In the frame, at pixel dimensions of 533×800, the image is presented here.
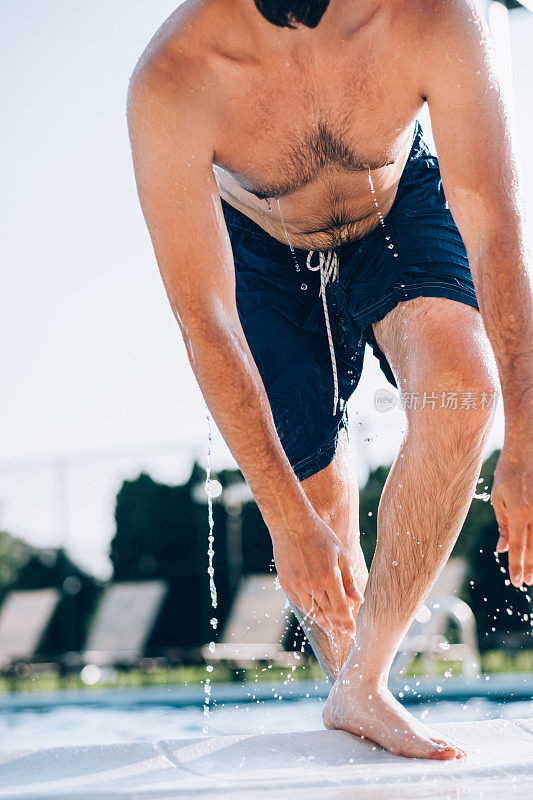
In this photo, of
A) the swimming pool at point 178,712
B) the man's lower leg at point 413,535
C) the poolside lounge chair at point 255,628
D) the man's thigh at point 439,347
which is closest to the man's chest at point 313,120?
the man's thigh at point 439,347

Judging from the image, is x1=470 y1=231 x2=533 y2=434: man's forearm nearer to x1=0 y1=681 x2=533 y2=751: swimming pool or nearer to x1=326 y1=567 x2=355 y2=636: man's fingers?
x1=326 y1=567 x2=355 y2=636: man's fingers

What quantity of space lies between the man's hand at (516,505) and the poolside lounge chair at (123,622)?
23.6ft

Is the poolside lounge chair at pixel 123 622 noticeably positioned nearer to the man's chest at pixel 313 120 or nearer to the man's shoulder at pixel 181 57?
the man's chest at pixel 313 120

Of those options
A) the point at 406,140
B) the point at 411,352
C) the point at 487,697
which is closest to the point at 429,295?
the point at 411,352

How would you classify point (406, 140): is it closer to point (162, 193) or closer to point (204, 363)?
point (162, 193)

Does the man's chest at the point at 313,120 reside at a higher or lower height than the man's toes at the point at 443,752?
higher

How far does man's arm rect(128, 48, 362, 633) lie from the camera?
1.80m

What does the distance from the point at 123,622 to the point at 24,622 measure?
1100 mm

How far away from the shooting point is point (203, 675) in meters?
7.88

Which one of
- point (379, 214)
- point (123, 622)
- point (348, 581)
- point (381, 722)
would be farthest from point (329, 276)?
point (123, 622)

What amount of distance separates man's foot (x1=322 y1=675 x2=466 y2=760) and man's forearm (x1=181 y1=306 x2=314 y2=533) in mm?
422

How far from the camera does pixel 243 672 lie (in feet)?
24.2

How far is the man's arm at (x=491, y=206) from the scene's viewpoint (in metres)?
1.70

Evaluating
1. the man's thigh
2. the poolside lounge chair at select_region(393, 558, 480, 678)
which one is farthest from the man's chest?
the poolside lounge chair at select_region(393, 558, 480, 678)
